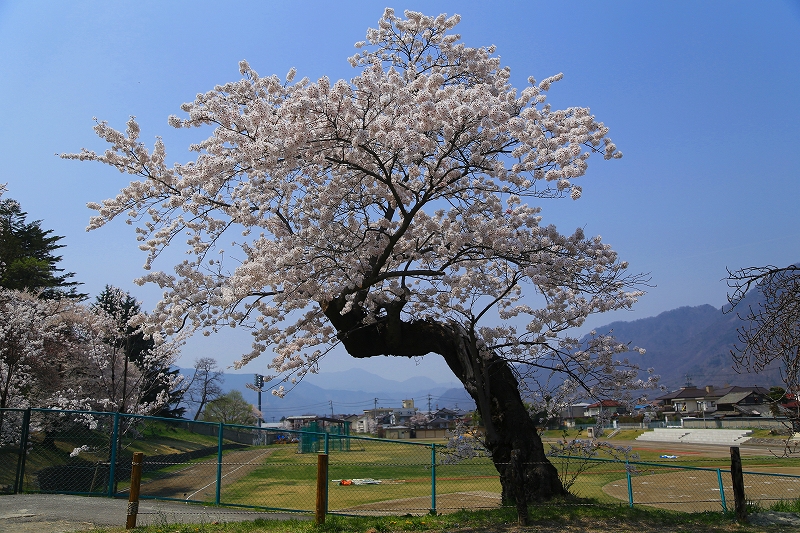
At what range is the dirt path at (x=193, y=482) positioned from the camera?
14.5 metres

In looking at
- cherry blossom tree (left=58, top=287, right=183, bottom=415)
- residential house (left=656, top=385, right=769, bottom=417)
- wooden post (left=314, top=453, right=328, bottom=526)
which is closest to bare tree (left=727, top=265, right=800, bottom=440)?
wooden post (left=314, top=453, right=328, bottom=526)

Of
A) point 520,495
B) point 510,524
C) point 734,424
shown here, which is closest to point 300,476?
point 510,524

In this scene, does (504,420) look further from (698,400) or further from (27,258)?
(698,400)

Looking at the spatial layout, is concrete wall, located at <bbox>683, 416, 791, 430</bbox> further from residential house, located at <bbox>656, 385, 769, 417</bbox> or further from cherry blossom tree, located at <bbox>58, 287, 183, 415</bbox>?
cherry blossom tree, located at <bbox>58, 287, 183, 415</bbox>

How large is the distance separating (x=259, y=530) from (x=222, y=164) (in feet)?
17.5

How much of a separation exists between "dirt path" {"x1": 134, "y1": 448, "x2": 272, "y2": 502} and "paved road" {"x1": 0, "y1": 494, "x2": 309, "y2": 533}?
133 centimetres

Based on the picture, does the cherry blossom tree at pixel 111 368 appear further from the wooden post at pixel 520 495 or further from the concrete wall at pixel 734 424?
the concrete wall at pixel 734 424

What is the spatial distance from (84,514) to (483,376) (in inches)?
255

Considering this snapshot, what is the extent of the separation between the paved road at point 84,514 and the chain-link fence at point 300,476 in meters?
0.80

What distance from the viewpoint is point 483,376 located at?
9805 millimetres

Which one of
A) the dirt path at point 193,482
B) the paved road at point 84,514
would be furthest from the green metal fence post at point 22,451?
the dirt path at point 193,482

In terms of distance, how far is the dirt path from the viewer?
14488 millimetres

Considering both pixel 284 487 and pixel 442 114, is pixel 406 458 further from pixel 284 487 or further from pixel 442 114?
pixel 442 114

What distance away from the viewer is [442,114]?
25.5 ft
